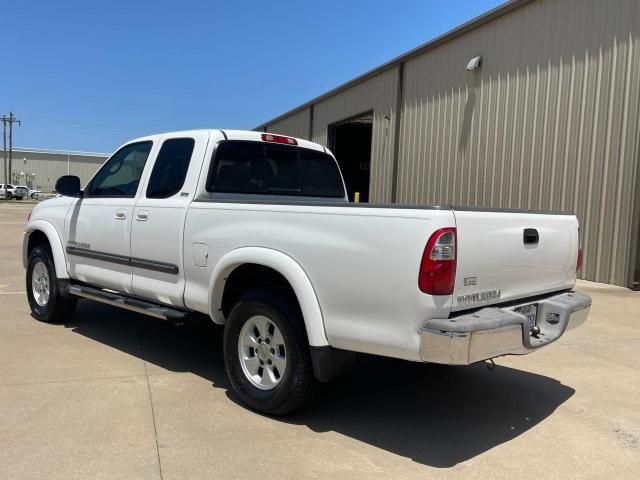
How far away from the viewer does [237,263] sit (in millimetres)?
3828

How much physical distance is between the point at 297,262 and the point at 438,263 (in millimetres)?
924

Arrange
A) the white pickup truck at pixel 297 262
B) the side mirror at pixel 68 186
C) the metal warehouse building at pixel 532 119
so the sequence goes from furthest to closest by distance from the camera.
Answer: the metal warehouse building at pixel 532 119 < the side mirror at pixel 68 186 < the white pickup truck at pixel 297 262

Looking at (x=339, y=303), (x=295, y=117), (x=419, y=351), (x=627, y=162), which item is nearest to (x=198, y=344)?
(x=339, y=303)

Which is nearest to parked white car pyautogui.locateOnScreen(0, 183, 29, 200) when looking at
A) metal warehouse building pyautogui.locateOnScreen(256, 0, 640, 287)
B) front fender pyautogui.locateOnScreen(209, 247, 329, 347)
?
metal warehouse building pyautogui.locateOnScreen(256, 0, 640, 287)

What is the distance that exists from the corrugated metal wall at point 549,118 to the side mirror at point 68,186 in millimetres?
8821

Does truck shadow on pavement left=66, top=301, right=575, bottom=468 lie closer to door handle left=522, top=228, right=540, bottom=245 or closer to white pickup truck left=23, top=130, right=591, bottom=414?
white pickup truck left=23, top=130, right=591, bottom=414

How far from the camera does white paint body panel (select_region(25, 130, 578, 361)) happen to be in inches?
120

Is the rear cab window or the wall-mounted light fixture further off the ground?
the wall-mounted light fixture

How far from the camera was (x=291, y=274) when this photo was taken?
3.48 m

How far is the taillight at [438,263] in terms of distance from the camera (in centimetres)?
297

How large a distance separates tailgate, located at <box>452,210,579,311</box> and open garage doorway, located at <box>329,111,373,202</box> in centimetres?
1656

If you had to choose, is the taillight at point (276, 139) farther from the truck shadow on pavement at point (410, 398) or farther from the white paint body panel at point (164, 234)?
the truck shadow on pavement at point (410, 398)

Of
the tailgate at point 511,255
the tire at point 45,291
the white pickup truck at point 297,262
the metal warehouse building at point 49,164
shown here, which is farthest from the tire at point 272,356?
the metal warehouse building at point 49,164

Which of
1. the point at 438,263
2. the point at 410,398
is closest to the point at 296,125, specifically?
the point at 410,398
